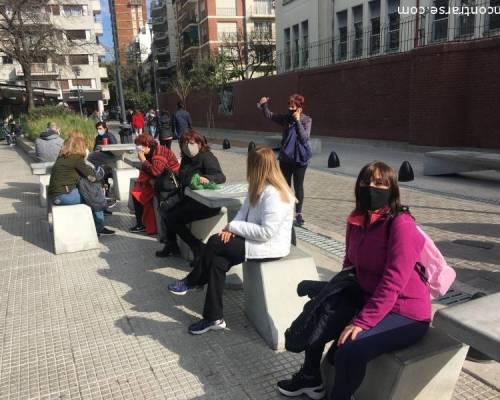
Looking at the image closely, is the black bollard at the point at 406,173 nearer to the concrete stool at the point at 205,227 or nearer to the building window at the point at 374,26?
the concrete stool at the point at 205,227

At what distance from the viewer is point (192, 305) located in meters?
4.06

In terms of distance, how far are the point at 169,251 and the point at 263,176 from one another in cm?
229

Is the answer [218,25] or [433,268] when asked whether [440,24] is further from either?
[218,25]

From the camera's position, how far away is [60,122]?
1744cm

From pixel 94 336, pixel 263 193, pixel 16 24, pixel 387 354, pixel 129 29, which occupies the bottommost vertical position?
pixel 94 336

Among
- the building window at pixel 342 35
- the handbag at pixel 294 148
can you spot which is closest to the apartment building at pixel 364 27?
the building window at pixel 342 35

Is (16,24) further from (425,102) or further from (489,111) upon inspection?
(489,111)

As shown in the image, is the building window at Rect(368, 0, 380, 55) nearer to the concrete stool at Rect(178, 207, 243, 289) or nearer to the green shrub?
the green shrub

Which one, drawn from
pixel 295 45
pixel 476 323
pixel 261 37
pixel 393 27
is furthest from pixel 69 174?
pixel 261 37

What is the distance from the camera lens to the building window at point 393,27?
63.8 ft

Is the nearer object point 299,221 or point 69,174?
point 69,174

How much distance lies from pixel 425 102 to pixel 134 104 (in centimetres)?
5440

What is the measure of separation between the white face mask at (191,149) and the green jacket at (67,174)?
5.31 feet

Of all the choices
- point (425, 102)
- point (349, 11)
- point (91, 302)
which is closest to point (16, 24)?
point (349, 11)
